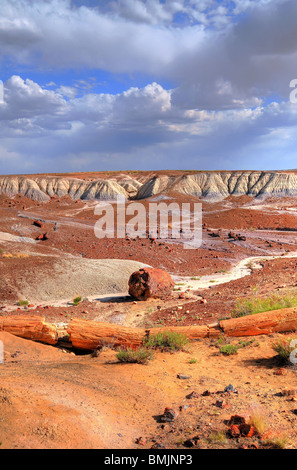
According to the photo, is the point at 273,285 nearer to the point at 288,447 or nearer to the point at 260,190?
the point at 288,447

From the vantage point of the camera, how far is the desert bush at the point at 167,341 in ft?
29.1

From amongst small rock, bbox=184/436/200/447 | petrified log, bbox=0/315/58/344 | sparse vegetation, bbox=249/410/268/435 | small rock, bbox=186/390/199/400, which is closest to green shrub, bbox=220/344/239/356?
small rock, bbox=186/390/199/400

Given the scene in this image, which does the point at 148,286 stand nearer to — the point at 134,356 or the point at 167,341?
the point at 167,341

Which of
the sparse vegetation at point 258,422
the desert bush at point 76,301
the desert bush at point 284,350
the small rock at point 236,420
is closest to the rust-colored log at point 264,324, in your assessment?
the desert bush at point 284,350

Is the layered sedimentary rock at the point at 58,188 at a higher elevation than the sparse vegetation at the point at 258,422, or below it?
higher

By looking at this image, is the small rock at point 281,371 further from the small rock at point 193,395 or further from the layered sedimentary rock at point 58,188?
the layered sedimentary rock at point 58,188

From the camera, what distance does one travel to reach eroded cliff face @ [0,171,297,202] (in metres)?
71.4

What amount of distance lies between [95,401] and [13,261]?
18.2m

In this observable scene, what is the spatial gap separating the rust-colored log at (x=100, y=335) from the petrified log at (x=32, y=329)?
0.88 meters

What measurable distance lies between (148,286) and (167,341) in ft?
31.1

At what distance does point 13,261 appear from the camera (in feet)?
73.6

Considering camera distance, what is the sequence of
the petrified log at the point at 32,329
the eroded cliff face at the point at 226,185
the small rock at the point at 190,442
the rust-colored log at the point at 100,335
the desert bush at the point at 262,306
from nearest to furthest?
the small rock at the point at 190,442
the rust-colored log at the point at 100,335
the desert bush at the point at 262,306
the petrified log at the point at 32,329
the eroded cliff face at the point at 226,185
